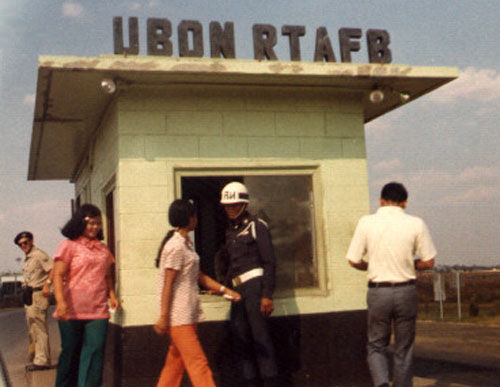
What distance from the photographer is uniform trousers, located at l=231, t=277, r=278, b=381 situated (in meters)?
6.23

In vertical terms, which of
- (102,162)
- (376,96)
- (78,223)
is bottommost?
(78,223)

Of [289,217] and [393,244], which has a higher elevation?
[289,217]

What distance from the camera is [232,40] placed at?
24.2 feet

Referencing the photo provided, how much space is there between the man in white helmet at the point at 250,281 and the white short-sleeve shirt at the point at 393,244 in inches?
33.4

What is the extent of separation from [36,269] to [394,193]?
530cm

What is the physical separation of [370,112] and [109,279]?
13.5 feet

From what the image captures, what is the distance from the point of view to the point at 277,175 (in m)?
7.56

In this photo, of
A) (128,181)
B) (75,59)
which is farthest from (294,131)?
(75,59)

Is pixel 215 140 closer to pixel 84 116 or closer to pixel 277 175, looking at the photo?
pixel 277 175

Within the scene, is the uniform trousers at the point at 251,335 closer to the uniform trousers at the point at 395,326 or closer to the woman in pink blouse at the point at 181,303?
the woman in pink blouse at the point at 181,303

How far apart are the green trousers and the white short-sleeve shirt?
2.19 meters

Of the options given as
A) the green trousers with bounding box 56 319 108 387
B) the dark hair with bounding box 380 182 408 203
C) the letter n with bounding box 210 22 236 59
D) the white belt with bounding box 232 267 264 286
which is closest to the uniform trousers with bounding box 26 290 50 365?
the green trousers with bounding box 56 319 108 387

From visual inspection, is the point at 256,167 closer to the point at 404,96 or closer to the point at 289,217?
the point at 289,217

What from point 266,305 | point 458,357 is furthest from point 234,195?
point 458,357
